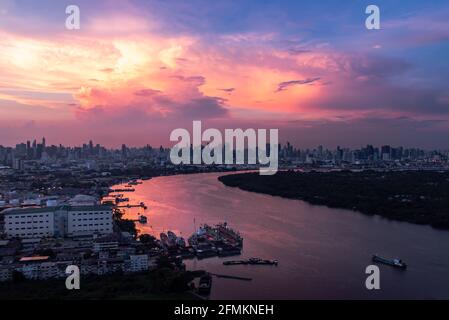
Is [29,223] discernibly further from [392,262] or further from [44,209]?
[392,262]

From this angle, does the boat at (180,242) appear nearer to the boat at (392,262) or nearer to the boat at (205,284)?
the boat at (205,284)

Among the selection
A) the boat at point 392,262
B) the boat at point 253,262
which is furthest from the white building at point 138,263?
the boat at point 392,262

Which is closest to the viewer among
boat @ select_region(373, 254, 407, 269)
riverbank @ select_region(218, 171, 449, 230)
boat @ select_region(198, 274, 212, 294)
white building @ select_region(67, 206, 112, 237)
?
boat @ select_region(198, 274, 212, 294)

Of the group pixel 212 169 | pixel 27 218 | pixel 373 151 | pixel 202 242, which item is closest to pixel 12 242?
pixel 27 218

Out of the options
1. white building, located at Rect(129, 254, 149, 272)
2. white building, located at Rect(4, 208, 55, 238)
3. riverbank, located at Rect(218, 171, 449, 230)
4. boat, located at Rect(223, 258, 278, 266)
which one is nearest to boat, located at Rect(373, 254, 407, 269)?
boat, located at Rect(223, 258, 278, 266)

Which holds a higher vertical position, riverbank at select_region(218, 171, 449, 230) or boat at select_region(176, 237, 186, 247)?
riverbank at select_region(218, 171, 449, 230)

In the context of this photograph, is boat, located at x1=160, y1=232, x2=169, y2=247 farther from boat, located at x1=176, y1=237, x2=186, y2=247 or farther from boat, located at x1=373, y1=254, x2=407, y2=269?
boat, located at x1=373, y1=254, x2=407, y2=269
